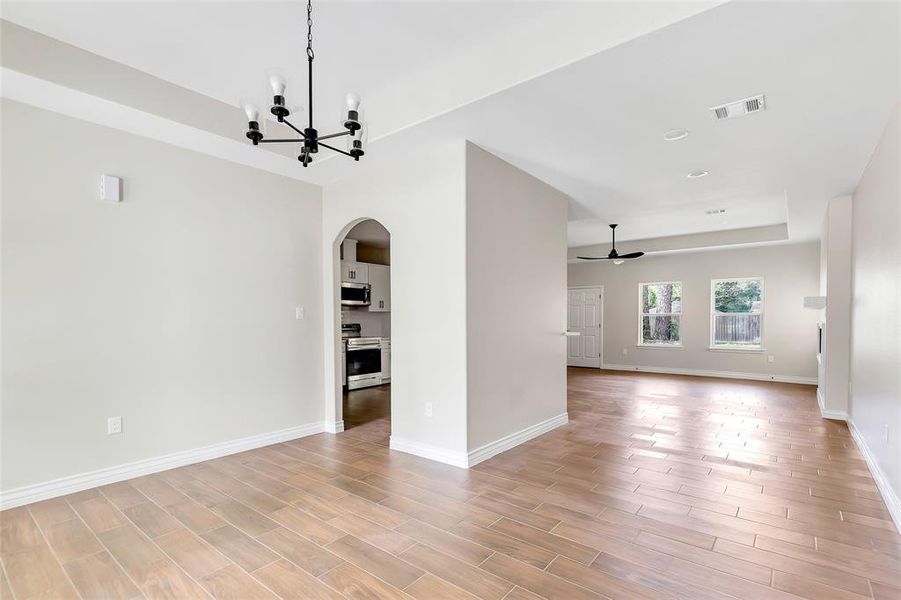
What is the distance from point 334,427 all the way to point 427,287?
1.87 metres

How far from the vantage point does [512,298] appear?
4.02 meters

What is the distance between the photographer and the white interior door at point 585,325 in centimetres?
1000

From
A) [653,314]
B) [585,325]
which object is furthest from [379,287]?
[653,314]

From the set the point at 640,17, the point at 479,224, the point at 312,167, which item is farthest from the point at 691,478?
the point at 312,167

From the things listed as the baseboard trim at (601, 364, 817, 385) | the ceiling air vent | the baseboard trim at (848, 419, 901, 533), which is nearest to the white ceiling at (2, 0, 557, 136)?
the ceiling air vent

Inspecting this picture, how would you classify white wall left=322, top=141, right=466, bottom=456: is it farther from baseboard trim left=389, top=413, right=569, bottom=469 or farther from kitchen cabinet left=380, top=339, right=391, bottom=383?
kitchen cabinet left=380, top=339, right=391, bottom=383

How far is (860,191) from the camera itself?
4.27 m

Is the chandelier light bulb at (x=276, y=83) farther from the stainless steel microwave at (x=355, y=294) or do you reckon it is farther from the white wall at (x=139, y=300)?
the stainless steel microwave at (x=355, y=294)

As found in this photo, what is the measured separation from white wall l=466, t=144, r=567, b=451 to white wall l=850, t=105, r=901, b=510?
248 centimetres

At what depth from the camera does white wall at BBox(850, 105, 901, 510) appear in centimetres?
264

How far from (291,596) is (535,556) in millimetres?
1141

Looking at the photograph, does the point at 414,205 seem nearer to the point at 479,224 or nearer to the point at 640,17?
the point at 479,224

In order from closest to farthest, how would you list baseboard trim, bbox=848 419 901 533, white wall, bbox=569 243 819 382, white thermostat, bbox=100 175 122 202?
baseboard trim, bbox=848 419 901 533
white thermostat, bbox=100 175 122 202
white wall, bbox=569 243 819 382

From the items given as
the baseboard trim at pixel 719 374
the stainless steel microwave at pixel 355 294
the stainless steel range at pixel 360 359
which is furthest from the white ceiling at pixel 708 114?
the baseboard trim at pixel 719 374
